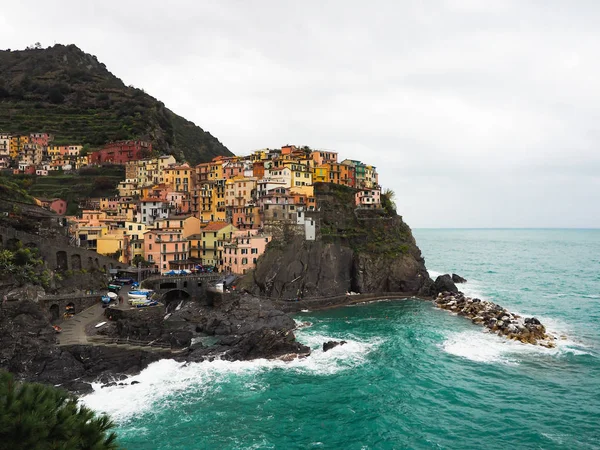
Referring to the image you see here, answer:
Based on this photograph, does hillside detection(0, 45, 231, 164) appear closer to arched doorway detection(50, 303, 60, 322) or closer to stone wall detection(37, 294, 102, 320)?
stone wall detection(37, 294, 102, 320)

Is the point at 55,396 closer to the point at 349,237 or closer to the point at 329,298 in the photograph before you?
the point at 329,298

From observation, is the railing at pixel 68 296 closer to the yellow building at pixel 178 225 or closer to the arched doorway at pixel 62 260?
the arched doorway at pixel 62 260

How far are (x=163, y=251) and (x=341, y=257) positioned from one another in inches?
1311

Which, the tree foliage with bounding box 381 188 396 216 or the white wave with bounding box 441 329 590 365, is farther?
the tree foliage with bounding box 381 188 396 216

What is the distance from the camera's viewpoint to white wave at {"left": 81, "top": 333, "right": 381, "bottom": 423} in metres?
34.3

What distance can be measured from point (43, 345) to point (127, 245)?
33995mm

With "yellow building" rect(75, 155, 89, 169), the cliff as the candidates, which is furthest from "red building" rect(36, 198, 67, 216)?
the cliff

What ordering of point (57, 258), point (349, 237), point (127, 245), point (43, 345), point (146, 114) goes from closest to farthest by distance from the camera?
point (43, 345)
point (57, 258)
point (127, 245)
point (349, 237)
point (146, 114)

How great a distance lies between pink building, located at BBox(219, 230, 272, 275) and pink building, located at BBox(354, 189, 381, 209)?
96.3ft

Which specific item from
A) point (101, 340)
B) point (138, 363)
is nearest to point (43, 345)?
point (101, 340)

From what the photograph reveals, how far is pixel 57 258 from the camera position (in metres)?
57.1

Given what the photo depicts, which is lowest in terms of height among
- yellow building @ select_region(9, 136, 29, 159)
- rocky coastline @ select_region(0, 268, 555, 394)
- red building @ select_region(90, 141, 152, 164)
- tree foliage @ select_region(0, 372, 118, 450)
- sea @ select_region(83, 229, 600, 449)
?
sea @ select_region(83, 229, 600, 449)

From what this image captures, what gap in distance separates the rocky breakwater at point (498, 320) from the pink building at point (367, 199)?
26.7 meters

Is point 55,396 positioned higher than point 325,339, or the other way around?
point 55,396
